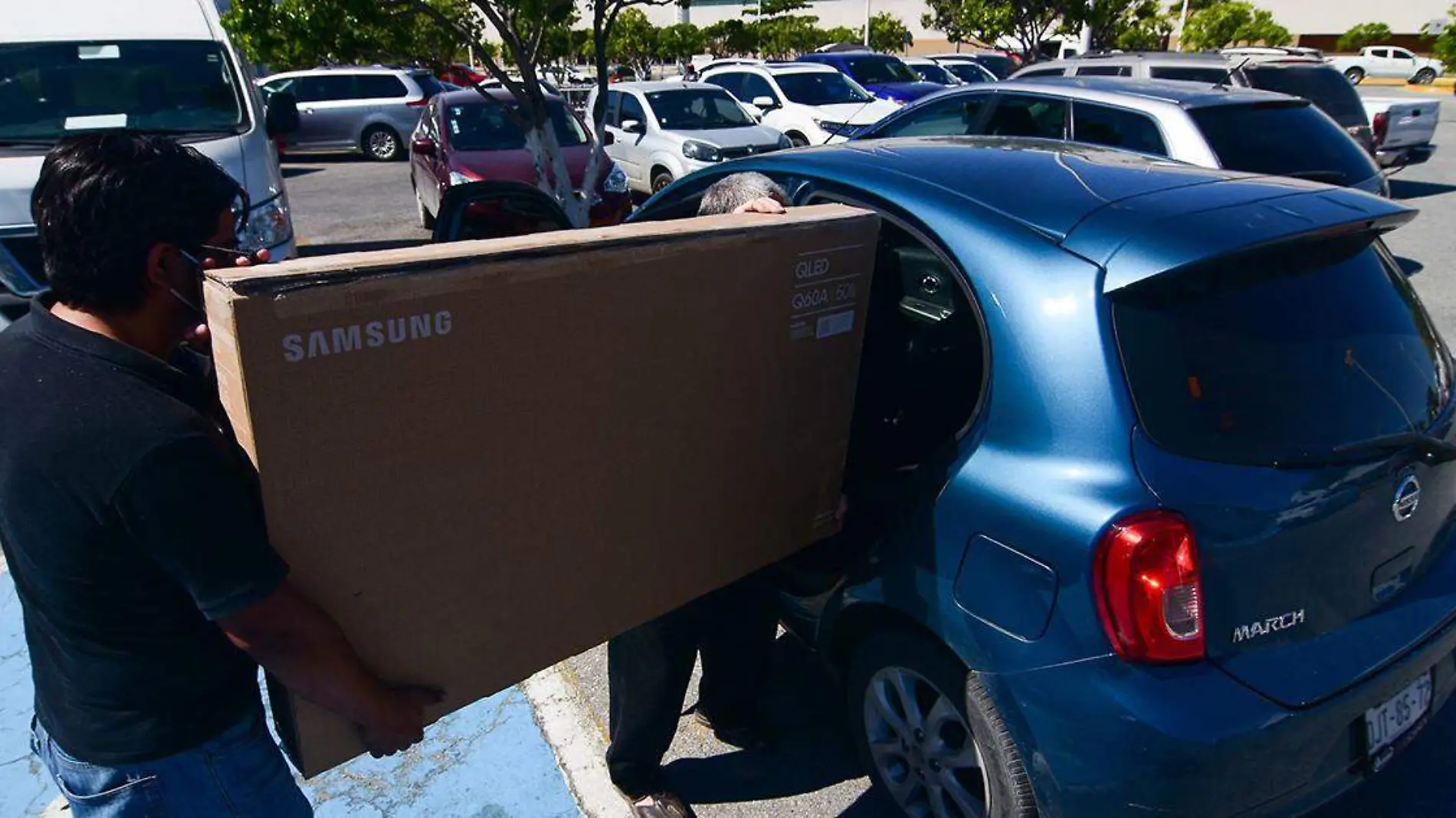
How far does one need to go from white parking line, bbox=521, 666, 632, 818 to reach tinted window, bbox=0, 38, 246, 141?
481 centimetres

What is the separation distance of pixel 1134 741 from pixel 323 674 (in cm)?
151

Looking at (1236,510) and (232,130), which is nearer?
(1236,510)

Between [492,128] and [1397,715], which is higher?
[492,128]

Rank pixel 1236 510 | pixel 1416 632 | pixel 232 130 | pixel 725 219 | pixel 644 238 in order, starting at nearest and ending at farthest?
pixel 644 238 < pixel 1236 510 < pixel 725 219 < pixel 1416 632 < pixel 232 130

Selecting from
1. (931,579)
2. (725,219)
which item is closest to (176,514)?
Result: (725,219)

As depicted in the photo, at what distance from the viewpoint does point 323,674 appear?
155 cm

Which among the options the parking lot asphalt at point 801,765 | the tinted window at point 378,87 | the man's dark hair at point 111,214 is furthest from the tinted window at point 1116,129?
the tinted window at point 378,87

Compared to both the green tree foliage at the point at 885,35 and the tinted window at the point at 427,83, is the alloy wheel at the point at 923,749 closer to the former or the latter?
the tinted window at the point at 427,83

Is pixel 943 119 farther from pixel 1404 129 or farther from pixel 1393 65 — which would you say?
pixel 1393 65

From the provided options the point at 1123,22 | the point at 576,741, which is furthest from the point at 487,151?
the point at 1123,22

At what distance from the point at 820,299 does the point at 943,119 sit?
20.0 feet

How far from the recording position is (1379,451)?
7.04 feet

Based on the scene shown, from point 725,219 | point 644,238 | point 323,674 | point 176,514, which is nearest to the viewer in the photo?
point 176,514

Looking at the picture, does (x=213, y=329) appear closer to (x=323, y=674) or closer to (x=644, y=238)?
(x=323, y=674)
